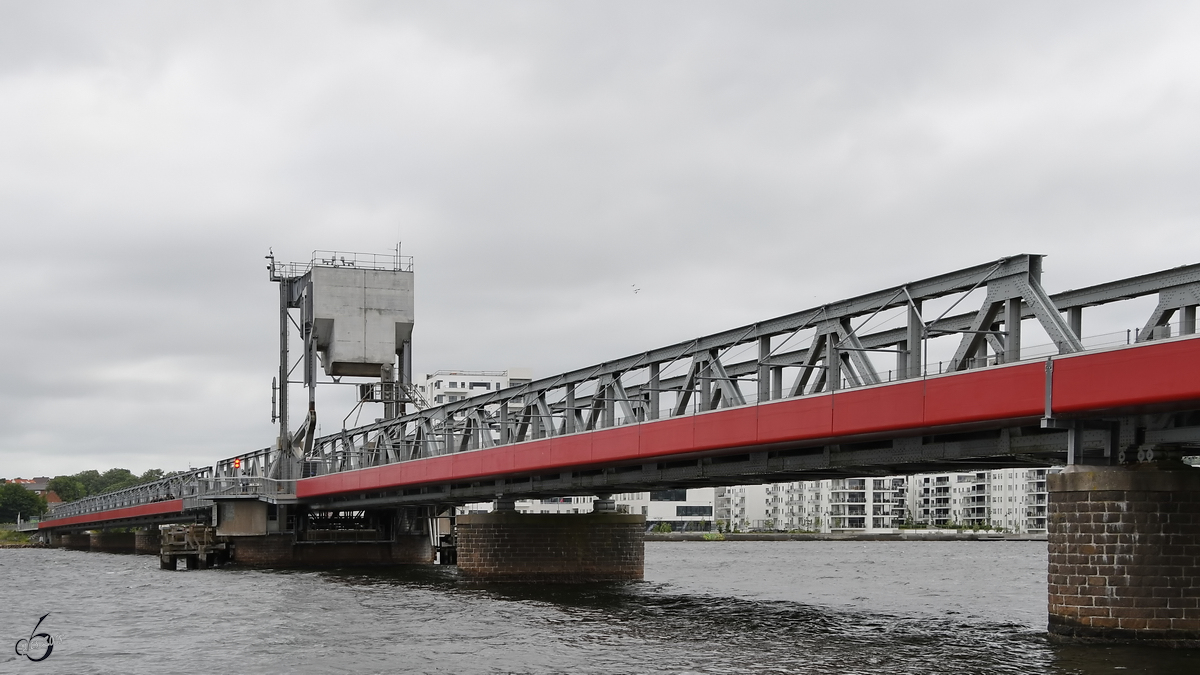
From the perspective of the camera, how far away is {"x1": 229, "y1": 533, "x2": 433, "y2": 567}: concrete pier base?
79875mm

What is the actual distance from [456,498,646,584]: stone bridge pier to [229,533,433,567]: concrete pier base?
895 inches

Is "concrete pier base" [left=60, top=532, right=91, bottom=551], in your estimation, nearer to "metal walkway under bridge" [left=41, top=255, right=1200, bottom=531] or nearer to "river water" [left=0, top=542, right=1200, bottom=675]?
"river water" [left=0, top=542, right=1200, bottom=675]

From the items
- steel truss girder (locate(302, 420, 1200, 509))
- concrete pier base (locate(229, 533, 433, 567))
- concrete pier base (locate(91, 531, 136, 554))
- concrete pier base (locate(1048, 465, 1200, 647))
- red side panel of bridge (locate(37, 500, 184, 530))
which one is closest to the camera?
concrete pier base (locate(1048, 465, 1200, 647))

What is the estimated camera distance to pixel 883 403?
109 feet

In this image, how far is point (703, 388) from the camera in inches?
1713

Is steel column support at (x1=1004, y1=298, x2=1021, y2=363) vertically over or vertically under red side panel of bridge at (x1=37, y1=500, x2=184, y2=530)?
over

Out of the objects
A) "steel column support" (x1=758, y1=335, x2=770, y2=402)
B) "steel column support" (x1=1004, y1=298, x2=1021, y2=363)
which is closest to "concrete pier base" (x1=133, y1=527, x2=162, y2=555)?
"steel column support" (x1=758, y1=335, x2=770, y2=402)

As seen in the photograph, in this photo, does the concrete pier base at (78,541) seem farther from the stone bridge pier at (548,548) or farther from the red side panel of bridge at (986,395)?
the red side panel of bridge at (986,395)

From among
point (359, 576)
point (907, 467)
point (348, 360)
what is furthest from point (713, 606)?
point (348, 360)

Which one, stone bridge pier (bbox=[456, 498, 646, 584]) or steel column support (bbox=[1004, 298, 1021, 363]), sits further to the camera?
stone bridge pier (bbox=[456, 498, 646, 584])

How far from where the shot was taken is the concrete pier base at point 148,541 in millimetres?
125750

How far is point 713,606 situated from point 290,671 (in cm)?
2158

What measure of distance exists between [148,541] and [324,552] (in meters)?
53.7

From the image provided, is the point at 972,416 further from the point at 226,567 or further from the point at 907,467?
the point at 226,567
